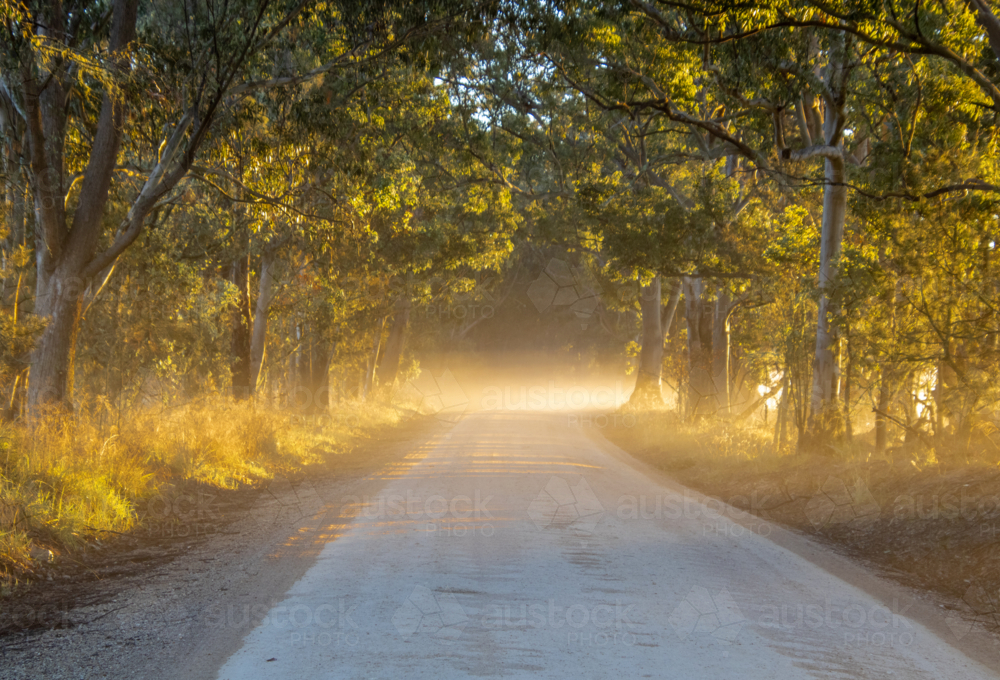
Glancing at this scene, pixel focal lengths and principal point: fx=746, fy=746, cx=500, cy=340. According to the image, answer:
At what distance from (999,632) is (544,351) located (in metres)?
65.1

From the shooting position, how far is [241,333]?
1883cm

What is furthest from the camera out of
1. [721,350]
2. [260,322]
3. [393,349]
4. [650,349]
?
[393,349]

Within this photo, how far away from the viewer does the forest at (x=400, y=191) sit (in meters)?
8.95

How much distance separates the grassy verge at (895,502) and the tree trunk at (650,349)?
1599 centimetres

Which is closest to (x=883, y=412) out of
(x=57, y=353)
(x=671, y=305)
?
(x=57, y=353)

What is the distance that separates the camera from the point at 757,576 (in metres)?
6.49

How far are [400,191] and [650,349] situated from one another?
15.0 metres

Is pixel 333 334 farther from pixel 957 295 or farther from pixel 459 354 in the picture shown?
pixel 459 354

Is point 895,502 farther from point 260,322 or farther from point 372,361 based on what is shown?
point 372,361

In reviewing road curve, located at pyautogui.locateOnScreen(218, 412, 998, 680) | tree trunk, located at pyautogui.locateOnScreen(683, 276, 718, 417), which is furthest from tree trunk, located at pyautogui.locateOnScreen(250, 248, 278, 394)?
tree trunk, located at pyautogui.locateOnScreen(683, 276, 718, 417)

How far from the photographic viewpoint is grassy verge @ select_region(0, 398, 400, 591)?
22.3ft

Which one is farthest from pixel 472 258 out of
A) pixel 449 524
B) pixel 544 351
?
pixel 544 351

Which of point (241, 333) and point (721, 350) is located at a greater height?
point (721, 350)

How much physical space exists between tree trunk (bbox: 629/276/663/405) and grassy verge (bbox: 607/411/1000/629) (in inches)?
630
